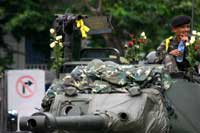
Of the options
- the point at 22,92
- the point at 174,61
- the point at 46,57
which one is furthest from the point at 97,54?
the point at 46,57

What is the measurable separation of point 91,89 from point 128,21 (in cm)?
1065

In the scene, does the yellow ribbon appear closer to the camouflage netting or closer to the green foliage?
the camouflage netting

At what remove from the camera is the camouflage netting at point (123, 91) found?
7.18 m

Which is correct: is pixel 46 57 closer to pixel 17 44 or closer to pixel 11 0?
pixel 17 44

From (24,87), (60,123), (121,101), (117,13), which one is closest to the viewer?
(60,123)

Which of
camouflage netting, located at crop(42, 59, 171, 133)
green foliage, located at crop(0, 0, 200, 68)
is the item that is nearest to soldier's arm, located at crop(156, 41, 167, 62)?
camouflage netting, located at crop(42, 59, 171, 133)

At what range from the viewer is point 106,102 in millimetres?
7359

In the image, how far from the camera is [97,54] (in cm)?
948

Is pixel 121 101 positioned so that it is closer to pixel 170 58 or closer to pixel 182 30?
pixel 170 58

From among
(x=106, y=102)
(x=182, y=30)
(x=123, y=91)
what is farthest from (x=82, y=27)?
(x=106, y=102)

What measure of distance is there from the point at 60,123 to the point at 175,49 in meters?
2.29

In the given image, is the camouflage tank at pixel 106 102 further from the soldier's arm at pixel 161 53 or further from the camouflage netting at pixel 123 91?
the soldier's arm at pixel 161 53

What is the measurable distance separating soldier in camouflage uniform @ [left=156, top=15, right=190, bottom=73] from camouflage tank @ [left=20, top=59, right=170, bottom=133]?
0.52 meters

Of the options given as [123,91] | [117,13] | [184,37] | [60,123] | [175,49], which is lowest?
[60,123]
